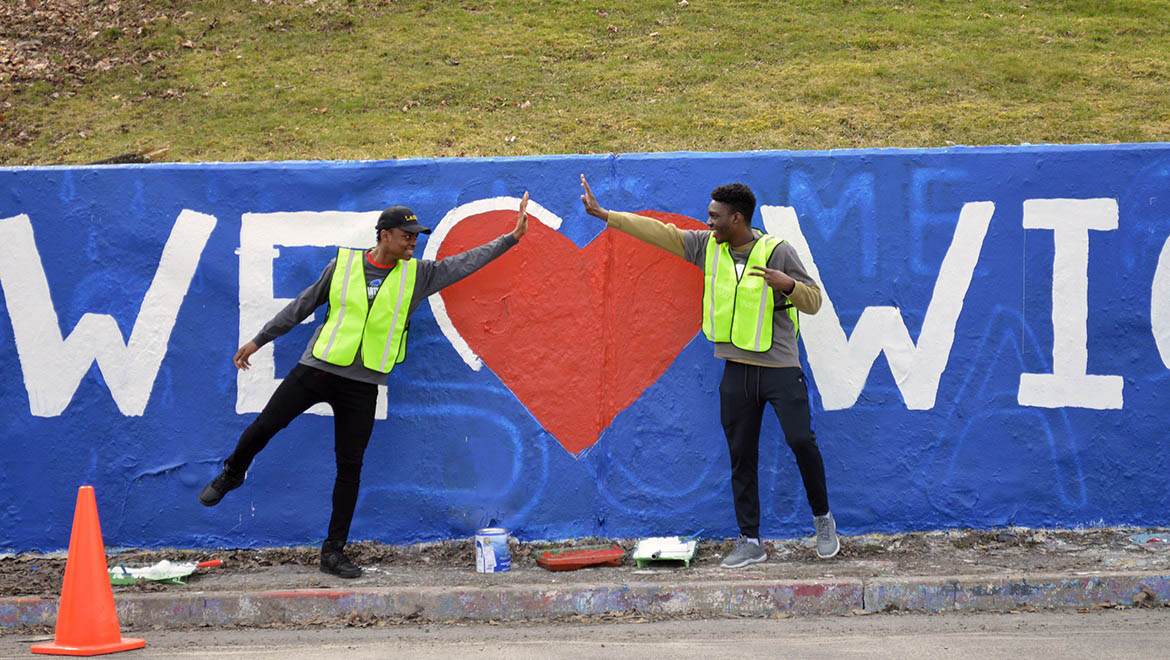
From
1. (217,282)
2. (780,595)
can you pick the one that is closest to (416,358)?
(217,282)

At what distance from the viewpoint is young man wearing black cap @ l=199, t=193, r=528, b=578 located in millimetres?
5812

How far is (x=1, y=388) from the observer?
21.0 ft

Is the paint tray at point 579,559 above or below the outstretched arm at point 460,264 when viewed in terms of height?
below

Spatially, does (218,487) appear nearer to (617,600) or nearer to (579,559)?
(579,559)

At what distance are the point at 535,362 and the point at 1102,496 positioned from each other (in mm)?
3342

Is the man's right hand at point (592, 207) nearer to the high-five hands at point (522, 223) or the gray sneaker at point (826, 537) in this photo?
the high-five hands at point (522, 223)

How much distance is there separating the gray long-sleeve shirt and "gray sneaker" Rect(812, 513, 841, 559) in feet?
7.40

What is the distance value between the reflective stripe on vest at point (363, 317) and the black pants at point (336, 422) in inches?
5.7

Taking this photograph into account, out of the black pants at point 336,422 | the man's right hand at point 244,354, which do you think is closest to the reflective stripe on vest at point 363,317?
the black pants at point 336,422

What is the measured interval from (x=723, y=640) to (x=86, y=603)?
9.33 feet

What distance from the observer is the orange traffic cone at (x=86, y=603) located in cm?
481

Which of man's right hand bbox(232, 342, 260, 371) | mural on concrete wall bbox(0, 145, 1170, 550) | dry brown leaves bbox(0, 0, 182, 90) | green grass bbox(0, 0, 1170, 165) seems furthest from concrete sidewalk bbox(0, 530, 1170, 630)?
dry brown leaves bbox(0, 0, 182, 90)

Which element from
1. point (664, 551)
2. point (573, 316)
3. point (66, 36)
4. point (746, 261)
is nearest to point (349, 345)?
point (573, 316)

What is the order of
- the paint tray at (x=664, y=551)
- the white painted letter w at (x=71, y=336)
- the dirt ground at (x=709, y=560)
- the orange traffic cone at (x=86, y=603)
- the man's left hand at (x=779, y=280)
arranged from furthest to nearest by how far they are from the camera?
the white painted letter w at (x=71, y=336), the paint tray at (x=664, y=551), the dirt ground at (x=709, y=560), the man's left hand at (x=779, y=280), the orange traffic cone at (x=86, y=603)
